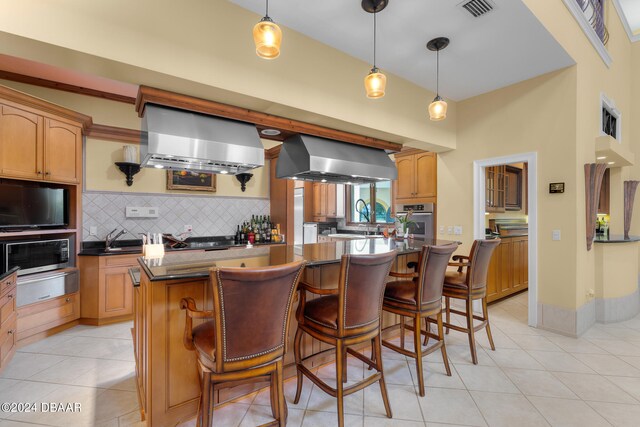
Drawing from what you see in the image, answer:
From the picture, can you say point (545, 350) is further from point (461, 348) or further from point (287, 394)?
point (287, 394)

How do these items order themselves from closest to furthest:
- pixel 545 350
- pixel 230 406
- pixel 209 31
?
pixel 230 406 < pixel 209 31 < pixel 545 350

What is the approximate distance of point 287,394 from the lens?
2131 millimetres

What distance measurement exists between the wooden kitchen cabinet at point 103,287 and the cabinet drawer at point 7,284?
2.17ft

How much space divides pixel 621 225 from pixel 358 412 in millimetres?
5394

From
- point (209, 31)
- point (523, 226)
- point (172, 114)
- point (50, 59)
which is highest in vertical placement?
point (209, 31)

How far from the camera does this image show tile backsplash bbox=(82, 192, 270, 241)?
3785mm

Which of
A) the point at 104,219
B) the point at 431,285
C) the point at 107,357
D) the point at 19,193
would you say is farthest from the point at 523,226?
the point at 19,193

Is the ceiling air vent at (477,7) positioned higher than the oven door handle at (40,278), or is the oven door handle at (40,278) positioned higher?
the ceiling air vent at (477,7)

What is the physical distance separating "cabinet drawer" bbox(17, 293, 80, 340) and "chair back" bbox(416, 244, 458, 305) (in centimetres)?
373

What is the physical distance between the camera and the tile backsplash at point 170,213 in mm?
3785

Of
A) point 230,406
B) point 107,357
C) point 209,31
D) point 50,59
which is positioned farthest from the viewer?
point 107,357

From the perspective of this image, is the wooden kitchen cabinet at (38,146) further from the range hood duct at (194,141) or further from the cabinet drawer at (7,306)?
the range hood duct at (194,141)

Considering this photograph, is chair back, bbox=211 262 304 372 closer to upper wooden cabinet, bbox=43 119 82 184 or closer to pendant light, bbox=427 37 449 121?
pendant light, bbox=427 37 449 121

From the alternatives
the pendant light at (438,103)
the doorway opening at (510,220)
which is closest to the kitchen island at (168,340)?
the pendant light at (438,103)
